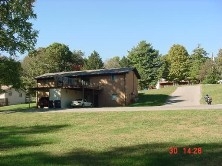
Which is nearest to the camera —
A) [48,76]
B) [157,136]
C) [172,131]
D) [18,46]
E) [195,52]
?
[157,136]

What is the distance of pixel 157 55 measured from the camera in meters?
92.4

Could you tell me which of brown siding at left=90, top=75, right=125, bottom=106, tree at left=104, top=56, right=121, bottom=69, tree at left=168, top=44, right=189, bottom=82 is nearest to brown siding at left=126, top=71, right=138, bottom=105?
brown siding at left=90, top=75, right=125, bottom=106

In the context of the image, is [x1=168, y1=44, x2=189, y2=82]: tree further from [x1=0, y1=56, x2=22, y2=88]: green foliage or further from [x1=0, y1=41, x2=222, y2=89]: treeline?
[x1=0, y1=56, x2=22, y2=88]: green foliage

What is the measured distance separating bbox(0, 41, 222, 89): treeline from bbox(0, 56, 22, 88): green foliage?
28.9m

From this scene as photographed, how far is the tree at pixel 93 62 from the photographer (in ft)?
311

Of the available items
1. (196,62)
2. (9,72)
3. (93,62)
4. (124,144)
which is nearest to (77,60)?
(93,62)

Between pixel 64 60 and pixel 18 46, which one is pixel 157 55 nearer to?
pixel 64 60

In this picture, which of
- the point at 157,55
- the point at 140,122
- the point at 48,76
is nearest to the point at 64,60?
the point at 157,55

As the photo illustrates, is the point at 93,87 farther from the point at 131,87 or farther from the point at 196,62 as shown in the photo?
the point at 196,62

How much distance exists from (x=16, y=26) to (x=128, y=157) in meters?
31.8

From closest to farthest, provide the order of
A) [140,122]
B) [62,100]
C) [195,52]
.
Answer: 1. [140,122]
2. [62,100]
3. [195,52]

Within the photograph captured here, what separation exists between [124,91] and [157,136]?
38286mm
